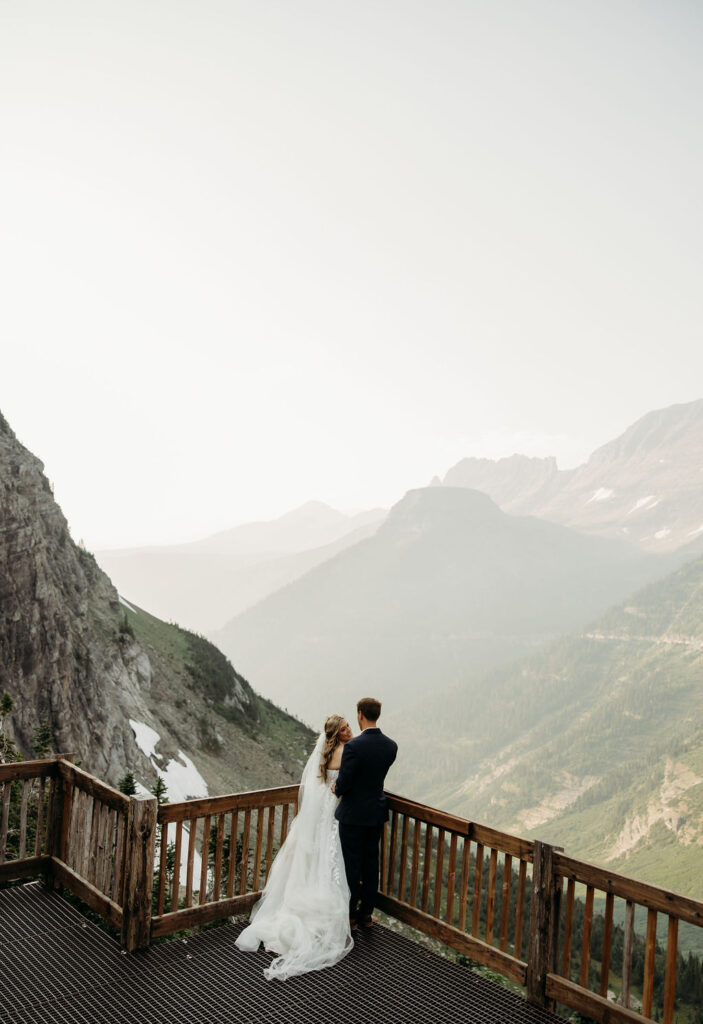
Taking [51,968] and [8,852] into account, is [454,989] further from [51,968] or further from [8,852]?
[8,852]

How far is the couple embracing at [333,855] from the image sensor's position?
626 cm

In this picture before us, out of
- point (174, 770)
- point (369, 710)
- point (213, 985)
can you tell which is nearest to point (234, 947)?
point (213, 985)

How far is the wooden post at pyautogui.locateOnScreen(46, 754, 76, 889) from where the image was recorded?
7227 mm

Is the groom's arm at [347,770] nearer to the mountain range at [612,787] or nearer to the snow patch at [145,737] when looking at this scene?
the snow patch at [145,737]

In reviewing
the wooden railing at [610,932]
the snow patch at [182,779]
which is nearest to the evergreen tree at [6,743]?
the wooden railing at [610,932]

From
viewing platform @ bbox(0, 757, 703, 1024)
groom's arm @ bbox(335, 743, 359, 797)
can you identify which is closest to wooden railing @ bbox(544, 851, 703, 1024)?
viewing platform @ bbox(0, 757, 703, 1024)

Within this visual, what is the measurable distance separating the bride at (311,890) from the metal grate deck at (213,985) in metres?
0.13

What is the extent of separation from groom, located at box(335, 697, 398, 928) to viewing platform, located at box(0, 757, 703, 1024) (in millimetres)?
268

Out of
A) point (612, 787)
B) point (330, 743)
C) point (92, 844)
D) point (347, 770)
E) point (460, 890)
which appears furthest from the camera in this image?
point (612, 787)

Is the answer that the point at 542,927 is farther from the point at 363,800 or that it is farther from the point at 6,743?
the point at 6,743

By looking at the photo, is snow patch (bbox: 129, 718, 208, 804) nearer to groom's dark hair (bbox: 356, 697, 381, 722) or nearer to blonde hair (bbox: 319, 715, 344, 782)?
blonde hair (bbox: 319, 715, 344, 782)

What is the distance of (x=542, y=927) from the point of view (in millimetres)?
5645

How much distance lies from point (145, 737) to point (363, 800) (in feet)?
78.7

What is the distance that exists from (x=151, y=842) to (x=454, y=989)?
8.34 feet
